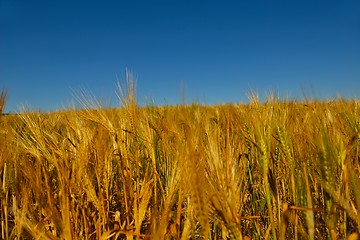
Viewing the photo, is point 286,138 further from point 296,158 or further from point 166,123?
point 166,123

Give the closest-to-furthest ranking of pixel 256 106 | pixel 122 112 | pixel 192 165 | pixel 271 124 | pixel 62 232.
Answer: pixel 192 165, pixel 62 232, pixel 271 124, pixel 256 106, pixel 122 112

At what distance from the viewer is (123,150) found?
132 cm

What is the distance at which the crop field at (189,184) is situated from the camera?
86cm

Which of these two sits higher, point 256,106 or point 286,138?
point 256,106

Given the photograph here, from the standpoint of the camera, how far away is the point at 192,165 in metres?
0.77

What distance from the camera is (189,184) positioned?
0.79 m

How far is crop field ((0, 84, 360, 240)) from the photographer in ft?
2.81

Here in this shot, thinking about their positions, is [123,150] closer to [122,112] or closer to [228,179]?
[122,112]

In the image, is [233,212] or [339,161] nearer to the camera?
[233,212]

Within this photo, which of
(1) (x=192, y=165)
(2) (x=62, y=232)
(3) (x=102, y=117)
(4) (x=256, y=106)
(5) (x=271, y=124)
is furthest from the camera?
(4) (x=256, y=106)

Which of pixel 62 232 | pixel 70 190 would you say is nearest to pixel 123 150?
pixel 70 190

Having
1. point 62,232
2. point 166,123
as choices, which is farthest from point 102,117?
point 62,232

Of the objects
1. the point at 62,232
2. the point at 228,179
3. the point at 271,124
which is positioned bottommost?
the point at 62,232

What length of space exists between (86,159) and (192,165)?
1.93 feet
